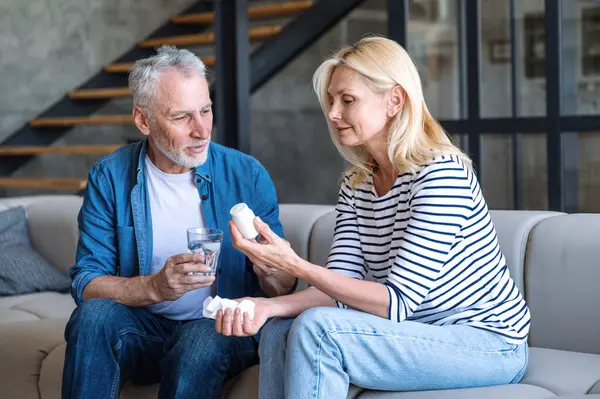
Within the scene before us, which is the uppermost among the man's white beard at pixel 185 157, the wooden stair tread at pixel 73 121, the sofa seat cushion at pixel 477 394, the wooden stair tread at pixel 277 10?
the wooden stair tread at pixel 277 10

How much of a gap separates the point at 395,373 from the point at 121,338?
74cm

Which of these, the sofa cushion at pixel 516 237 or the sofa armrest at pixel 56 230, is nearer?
the sofa cushion at pixel 516 237

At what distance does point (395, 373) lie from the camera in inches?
78.0

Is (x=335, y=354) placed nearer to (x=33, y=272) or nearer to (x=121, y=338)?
(x=121, y=338)

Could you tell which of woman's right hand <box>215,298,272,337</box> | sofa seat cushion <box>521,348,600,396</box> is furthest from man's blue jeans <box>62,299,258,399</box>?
sofa seat cushion <box>521,348,600,396</box>

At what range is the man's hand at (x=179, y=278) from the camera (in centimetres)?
214

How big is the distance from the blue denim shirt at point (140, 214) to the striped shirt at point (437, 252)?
0.37 meters

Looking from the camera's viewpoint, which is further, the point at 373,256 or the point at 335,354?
the point at 373,256

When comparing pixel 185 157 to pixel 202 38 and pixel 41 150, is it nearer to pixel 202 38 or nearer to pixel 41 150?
pixel 202 38

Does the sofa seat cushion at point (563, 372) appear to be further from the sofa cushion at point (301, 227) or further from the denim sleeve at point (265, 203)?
the sofa cushion at point (301, 227)

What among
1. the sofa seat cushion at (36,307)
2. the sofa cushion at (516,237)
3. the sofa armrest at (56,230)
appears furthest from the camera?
the sofa armrest at (56,230)

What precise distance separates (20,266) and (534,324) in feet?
6.74

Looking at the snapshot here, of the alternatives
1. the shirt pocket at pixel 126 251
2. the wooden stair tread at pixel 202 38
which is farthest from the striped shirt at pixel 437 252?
the wooden stair tread at pixel 202 38

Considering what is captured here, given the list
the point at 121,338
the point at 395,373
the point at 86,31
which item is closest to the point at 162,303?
the point at 121,338
